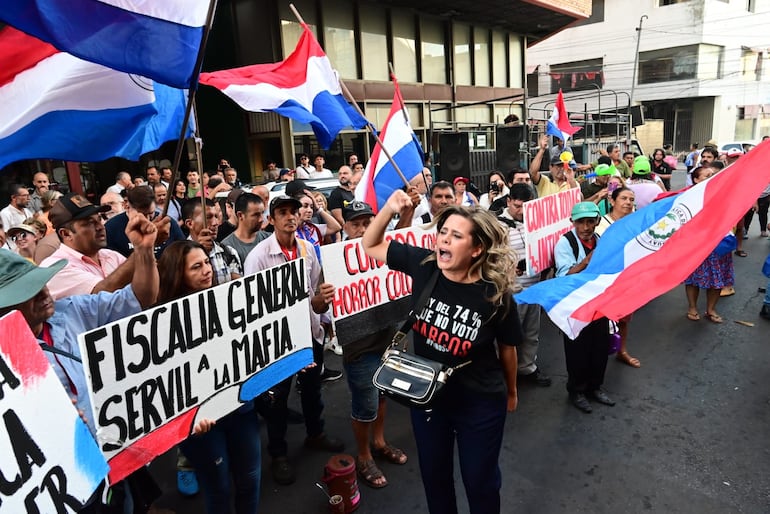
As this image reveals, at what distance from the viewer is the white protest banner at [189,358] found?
7.22ft

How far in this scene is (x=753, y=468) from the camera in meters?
3.60

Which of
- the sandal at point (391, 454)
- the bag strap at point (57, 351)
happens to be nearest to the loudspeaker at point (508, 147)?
the sandal at point (391, 454)

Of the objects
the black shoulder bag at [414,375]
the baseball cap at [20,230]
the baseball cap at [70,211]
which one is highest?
the baseball cap at [70,211]

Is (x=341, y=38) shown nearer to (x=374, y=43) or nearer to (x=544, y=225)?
(x=374, y=43)

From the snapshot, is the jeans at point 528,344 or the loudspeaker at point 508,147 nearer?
the jeans at point 528,344

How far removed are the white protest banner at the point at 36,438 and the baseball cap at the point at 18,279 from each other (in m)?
0.31

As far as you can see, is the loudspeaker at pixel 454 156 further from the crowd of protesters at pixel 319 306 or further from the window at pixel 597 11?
the window at pixel 597 11

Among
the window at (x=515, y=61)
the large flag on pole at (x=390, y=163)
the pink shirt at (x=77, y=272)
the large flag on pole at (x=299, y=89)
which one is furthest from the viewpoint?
the window at (x=515, y=61)

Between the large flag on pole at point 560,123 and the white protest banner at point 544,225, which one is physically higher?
the large flag on pole at point 560,123

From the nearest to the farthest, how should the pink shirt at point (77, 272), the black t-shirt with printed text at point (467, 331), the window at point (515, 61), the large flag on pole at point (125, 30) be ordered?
1. the large flag on pole at point (125, 30)
2. the black t-shirt with printed text at point (467, 331)
3. the pink shirt at point (77, 272)
4. the window at point (515, 61)

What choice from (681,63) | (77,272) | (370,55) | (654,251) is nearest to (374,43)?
(370,55)

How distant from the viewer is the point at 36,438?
1.68 metres

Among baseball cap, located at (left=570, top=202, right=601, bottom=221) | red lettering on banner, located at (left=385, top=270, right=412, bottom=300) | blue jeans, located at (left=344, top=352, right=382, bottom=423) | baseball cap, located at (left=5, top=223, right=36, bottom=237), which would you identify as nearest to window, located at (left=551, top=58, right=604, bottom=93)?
baseball cap, located at (left=570, top=202, right=601, bottom=221)

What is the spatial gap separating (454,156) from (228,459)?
389 inches
